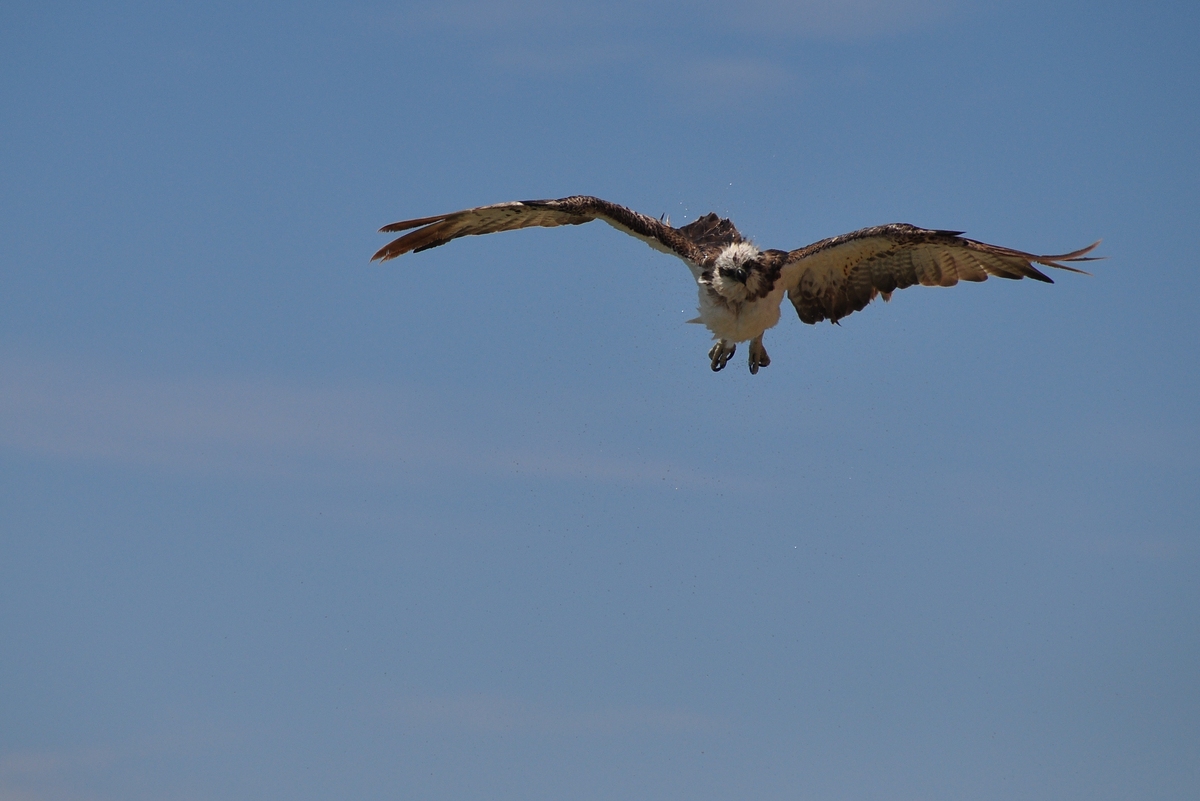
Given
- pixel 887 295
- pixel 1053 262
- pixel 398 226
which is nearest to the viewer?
pixel 1053 262

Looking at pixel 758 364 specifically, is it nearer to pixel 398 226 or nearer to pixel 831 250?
pixel 831 250

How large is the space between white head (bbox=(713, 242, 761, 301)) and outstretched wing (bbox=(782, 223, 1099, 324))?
0.80 meters

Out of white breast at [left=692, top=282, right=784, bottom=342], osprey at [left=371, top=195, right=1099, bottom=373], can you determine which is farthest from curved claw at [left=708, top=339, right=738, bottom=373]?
white breast at [left=692, top=282, right=784, bottom=342]

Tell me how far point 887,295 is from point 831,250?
1.48 meters

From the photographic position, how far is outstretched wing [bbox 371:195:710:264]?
2373 cm

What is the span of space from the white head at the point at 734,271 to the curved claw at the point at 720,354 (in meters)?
1.57

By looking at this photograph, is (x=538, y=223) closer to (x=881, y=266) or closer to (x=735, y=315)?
(x=735, y=315)

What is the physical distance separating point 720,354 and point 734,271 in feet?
7.52

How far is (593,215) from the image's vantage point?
24.5 metres

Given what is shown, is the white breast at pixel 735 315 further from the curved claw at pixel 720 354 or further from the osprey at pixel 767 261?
the curved claw at pixel 720 354

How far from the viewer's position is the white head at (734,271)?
23.2 metres

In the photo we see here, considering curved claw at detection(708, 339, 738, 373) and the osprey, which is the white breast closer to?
the osprey

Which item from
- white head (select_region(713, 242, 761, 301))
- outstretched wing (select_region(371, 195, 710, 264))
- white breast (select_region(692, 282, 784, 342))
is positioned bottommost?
white breast (select_region(692, 282, 784, 342))

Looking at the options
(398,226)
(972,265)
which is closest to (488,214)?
(398,226)
